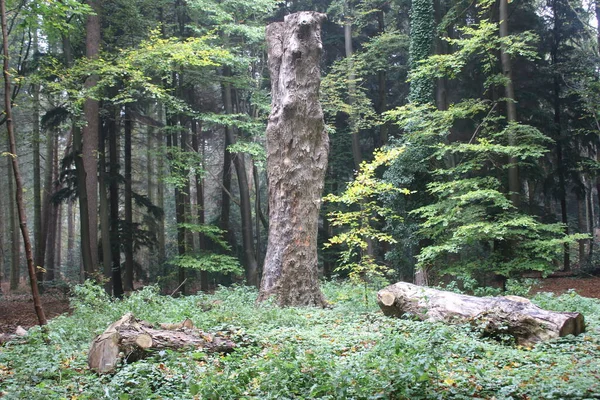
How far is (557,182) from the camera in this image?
2178 centimetres

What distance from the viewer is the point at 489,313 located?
743cm

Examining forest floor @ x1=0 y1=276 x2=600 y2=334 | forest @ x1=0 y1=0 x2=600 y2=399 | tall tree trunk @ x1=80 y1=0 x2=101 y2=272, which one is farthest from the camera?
tall tree trunk @ x1=80 y1=0 x2=101 y2=272

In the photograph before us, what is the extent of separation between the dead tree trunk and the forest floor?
638cm

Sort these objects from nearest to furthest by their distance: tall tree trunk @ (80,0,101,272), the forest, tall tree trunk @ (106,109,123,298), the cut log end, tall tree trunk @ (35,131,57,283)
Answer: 1. the forest
2. the cut log end
3. tall tree trunk @ (80,0,101,272)
4. tall tree trunk @ (106,109,123,298)
5. tall tree trunk @ (35,131,57,283)

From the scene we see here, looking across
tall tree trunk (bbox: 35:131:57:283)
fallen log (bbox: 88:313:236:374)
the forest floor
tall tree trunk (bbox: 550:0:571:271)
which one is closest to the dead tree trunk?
fallen log (bbox: 88:313:236:374)

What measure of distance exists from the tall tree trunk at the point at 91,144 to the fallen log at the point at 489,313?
9532 millimetres

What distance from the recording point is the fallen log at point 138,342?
5.65 metres

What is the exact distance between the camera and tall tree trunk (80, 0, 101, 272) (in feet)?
46.5

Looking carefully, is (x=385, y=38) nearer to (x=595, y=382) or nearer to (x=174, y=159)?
(x=174, y=159)

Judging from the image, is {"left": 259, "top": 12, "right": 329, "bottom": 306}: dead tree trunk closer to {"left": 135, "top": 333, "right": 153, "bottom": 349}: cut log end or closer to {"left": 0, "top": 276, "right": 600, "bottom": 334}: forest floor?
{"left": 135, "top": 333, "right": 153, "bottom": 349}: cut log end

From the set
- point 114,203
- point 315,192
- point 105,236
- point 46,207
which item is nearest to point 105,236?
point 105,236

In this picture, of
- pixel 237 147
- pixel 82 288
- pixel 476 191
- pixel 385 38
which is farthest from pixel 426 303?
pixel 385 38

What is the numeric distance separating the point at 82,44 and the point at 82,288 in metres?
11.0

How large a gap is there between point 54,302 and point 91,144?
253 inches
